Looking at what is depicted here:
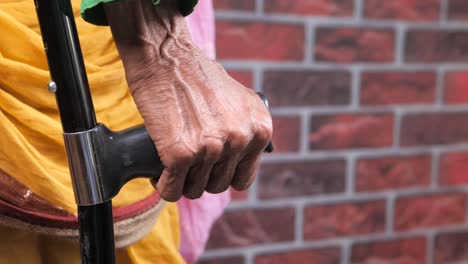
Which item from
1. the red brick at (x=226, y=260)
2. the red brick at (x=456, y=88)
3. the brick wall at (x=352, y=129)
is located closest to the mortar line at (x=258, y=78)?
the brick wall at (x=352, y=129)

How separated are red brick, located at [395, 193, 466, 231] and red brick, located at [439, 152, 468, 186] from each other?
33 millimetres

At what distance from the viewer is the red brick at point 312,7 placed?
1.17m

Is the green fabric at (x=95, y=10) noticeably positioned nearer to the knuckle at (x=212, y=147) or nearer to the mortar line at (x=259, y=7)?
the knuckle at (x=212, y=147)

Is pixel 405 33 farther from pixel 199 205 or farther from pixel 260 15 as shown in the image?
pixel 199 205

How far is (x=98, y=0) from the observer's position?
0.45 metres

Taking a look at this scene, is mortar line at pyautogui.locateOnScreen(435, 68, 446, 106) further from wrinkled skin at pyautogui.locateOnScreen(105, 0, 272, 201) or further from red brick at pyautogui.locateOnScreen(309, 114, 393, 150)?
wrinkled skin at pyautogui.locateOnScreen(105, 0, 272, 201)

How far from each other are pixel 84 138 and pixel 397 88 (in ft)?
3.19

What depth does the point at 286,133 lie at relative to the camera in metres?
1.22

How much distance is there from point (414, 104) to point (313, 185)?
29cm

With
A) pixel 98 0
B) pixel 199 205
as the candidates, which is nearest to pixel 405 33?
pixel 199 205

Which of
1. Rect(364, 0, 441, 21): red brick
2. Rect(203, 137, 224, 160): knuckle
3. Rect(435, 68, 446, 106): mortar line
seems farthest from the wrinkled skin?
Rect(435, 68, 446, 106): mortar line

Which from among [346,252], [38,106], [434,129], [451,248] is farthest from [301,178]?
[38,106]

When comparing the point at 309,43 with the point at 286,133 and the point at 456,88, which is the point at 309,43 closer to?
the point at 286,133

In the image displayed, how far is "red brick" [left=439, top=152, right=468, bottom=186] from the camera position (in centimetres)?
139
